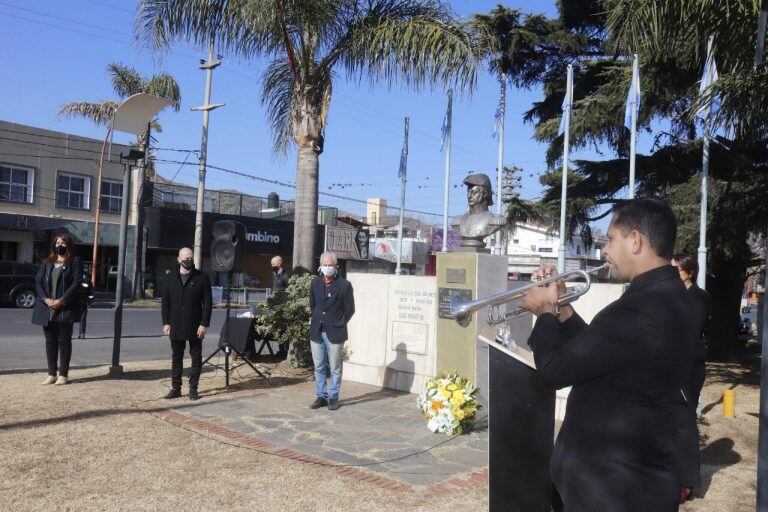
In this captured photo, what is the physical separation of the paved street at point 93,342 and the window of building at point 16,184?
24.9ft

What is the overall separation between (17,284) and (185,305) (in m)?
17.7

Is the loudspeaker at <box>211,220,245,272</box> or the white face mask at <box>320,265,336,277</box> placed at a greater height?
the loudspeaker at <box>211,220,245,272</box>

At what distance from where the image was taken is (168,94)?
84.5 ft

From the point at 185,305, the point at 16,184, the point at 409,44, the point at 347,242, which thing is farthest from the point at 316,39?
the point at 347,242

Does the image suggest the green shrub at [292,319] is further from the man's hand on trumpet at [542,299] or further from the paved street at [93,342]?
the man's hand on trumpet at [542,299]

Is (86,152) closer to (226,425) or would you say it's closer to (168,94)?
(168,94)

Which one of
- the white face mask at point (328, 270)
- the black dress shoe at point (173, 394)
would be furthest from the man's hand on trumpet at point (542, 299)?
the black dress shoe at point (173, 394)

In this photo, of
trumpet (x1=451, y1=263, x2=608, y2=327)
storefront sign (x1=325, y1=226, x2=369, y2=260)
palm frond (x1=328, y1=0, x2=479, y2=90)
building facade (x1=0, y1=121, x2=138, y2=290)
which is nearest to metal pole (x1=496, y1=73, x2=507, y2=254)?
palm frond (x1=328, y1=0, x2=479, y2=90)

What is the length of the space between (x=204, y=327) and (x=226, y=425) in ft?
5.25

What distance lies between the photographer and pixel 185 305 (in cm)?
788

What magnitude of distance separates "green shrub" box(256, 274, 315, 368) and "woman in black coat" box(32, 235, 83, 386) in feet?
9.24

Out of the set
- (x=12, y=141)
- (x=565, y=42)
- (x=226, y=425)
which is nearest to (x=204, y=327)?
(x=226, y=425)

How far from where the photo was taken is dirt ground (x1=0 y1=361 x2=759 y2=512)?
15.2ft

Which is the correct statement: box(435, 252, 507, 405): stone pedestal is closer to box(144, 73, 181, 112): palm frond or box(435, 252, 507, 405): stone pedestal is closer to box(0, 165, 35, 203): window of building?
box(144, 73, 181, 112): palm frond
